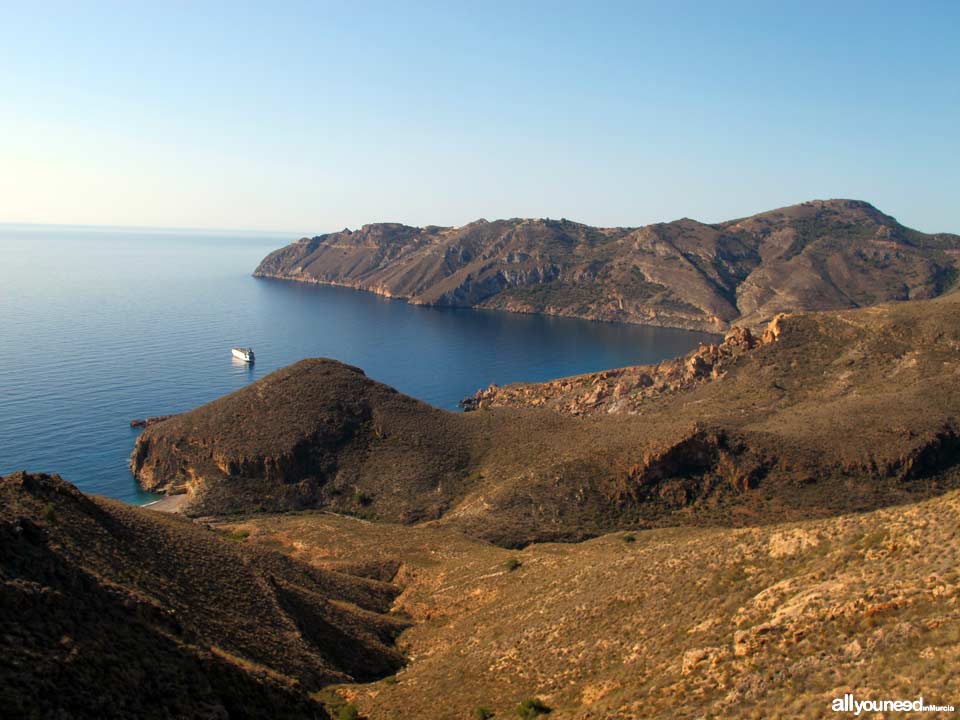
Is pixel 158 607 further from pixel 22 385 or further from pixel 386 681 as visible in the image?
pixel 22 385

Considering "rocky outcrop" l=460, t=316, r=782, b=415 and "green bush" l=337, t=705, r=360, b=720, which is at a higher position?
"rocky outcrop" l=460, t=316, r=782, b=415

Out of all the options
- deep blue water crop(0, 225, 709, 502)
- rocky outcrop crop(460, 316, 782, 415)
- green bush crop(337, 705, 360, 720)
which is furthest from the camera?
rocky outcrop crop(460, 316, 782, 415)

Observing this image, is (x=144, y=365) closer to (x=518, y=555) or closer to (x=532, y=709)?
(x=518, y=555)

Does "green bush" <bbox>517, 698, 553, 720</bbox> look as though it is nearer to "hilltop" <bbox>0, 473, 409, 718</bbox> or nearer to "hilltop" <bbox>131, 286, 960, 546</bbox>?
"hilltop" <bbox>0, 473, 409, 718</bbox>

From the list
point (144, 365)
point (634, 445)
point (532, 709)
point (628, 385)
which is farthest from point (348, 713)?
point (144, 365)

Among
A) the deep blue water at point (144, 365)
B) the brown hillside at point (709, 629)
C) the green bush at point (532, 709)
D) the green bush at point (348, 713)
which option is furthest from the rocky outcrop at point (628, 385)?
the green bush at point (348, 713)

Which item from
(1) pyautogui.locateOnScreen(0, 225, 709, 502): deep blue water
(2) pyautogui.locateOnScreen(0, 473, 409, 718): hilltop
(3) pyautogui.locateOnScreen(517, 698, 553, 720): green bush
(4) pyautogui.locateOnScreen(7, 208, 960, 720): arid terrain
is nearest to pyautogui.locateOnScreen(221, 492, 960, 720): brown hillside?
(4) pyautogui.locateOnScreen(7, 208, 960, 720): arid terrain
